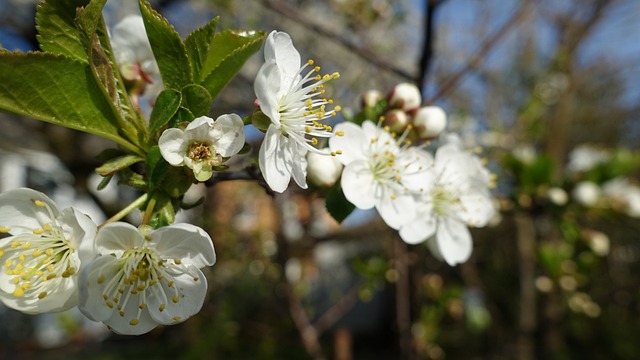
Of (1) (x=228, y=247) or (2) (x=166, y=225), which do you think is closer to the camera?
(2) (x=166, y=225)

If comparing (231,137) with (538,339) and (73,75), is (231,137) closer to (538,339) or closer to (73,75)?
(73,75)

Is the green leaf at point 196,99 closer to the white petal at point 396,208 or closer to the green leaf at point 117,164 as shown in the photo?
the green leaf at point 117,164

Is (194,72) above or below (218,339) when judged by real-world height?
above

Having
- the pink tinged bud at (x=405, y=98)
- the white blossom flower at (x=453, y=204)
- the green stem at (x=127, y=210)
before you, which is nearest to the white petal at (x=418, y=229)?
the white blossom flower at (x=453, y=204)

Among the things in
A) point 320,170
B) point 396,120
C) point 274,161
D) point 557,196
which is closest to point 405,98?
point 396,120

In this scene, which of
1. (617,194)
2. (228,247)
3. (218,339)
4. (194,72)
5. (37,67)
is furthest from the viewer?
(228,247)

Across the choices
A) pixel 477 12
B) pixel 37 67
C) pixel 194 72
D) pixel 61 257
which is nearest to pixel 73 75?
pixel 37 67
